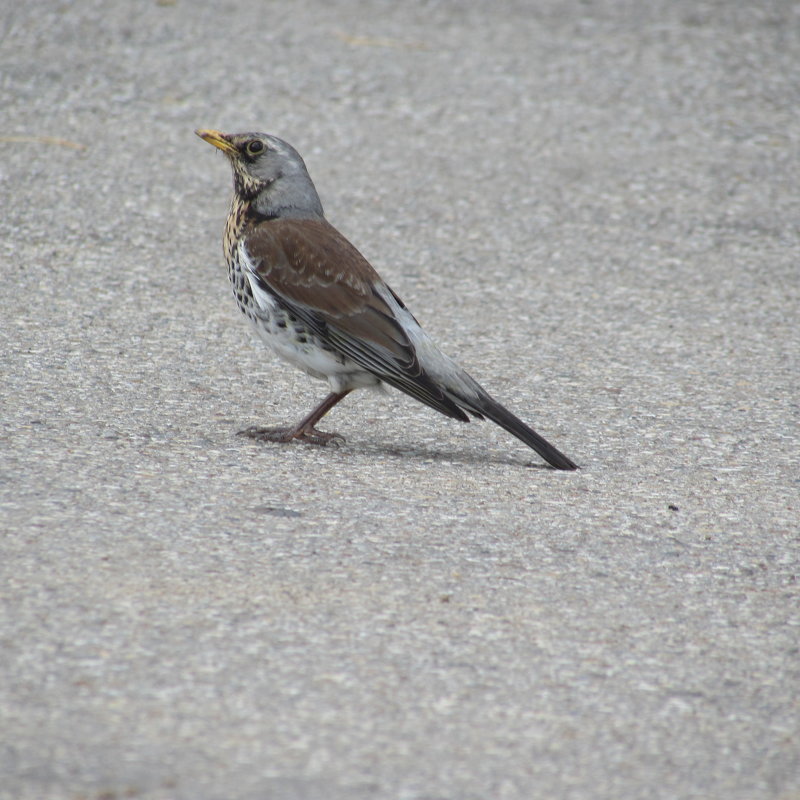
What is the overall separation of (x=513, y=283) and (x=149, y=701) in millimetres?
4760

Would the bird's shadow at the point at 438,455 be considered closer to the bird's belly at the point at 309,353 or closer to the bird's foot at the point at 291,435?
the bird's foot at the point at 291,435

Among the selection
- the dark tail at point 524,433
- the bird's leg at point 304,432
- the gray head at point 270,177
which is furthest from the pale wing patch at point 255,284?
the dark tail at point 524,433

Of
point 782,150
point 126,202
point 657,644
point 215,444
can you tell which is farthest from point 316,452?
point 782,150

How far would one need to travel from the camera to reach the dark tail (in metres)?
5.05

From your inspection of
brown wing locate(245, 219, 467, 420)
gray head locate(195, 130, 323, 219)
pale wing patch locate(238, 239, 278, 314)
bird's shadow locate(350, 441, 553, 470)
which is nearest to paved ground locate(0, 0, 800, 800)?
bird's shadow locate(350, 441, 553, 470)

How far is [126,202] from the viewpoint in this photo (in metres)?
8.02

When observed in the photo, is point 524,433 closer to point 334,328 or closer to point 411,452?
point 411,452

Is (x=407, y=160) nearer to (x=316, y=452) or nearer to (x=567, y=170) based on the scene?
(x=567, y=170)

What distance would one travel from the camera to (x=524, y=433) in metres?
5.11

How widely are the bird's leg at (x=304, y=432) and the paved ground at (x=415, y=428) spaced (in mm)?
110

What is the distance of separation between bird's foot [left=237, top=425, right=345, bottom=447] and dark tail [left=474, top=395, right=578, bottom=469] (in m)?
0.63

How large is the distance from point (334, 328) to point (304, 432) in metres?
0.44

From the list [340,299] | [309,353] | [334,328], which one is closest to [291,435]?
[309,353]

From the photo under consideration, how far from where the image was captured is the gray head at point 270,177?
567 cm
